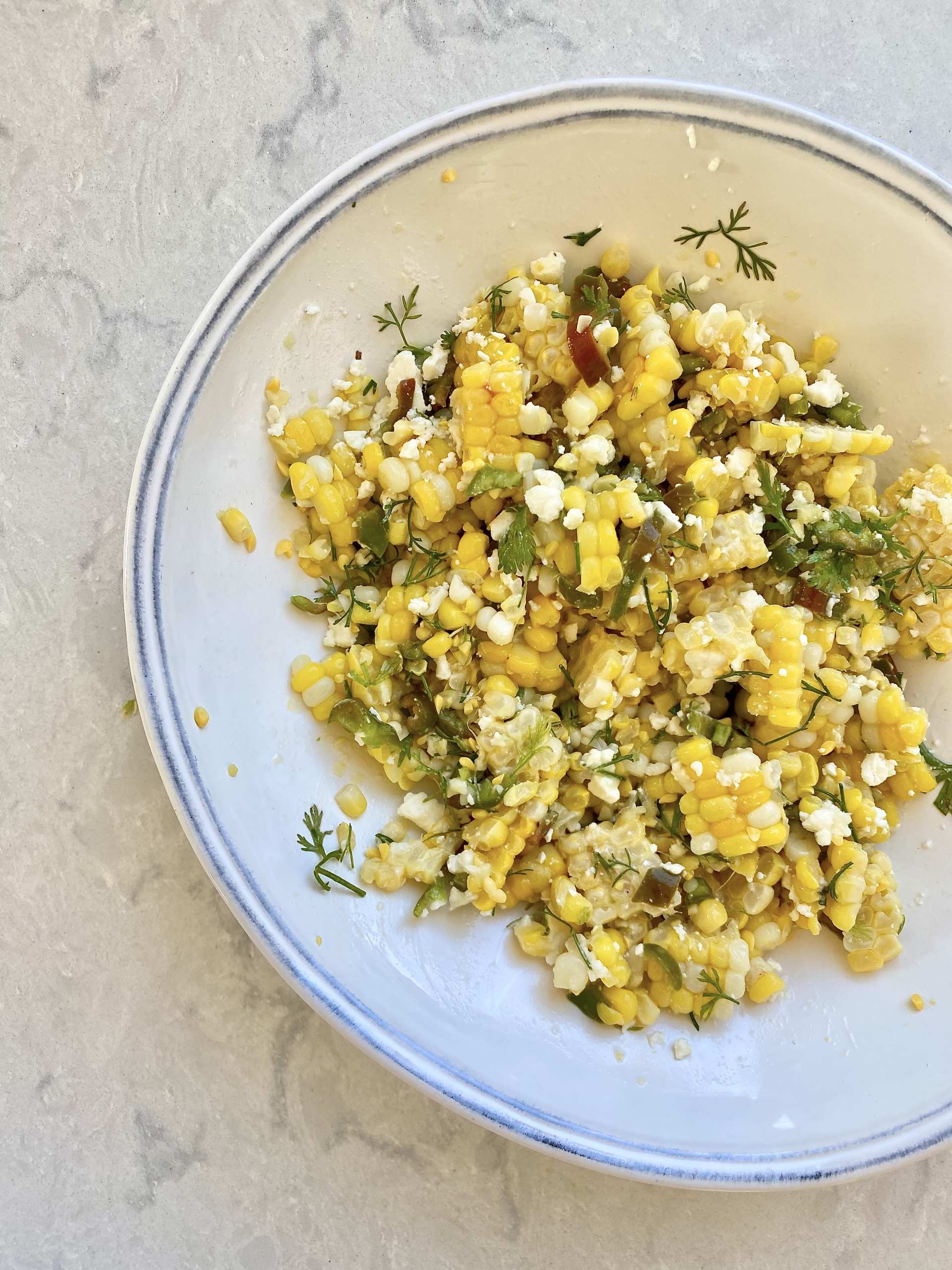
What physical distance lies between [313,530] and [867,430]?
1.10 m

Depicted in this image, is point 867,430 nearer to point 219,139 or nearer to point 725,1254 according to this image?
point 219,139

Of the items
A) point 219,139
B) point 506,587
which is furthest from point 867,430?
point 219,139

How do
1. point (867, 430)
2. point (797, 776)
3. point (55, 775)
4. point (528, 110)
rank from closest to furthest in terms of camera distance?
point (528, 110) → point (797, 776) → point (867, 430) → point (55, 775)

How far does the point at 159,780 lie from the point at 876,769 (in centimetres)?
142

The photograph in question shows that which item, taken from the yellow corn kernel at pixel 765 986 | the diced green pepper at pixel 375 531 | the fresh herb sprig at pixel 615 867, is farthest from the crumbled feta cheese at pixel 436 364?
the yellow corn kernel at pixel 765 986

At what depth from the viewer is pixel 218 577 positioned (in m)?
1.63

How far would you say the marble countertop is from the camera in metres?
1.87

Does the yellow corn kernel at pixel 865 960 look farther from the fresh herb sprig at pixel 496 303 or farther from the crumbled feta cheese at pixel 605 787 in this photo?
the fresh herb sprig at pixel 496 303

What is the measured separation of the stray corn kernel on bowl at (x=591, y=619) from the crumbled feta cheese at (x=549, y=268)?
10 mm

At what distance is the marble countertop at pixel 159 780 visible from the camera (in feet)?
6.12

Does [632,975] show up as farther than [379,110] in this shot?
No

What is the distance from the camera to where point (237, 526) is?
5.34 ft

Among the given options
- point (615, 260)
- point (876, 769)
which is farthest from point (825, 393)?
point (876, 769)

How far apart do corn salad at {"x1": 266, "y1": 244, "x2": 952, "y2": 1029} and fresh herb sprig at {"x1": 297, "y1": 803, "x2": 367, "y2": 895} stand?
0.4 inches
